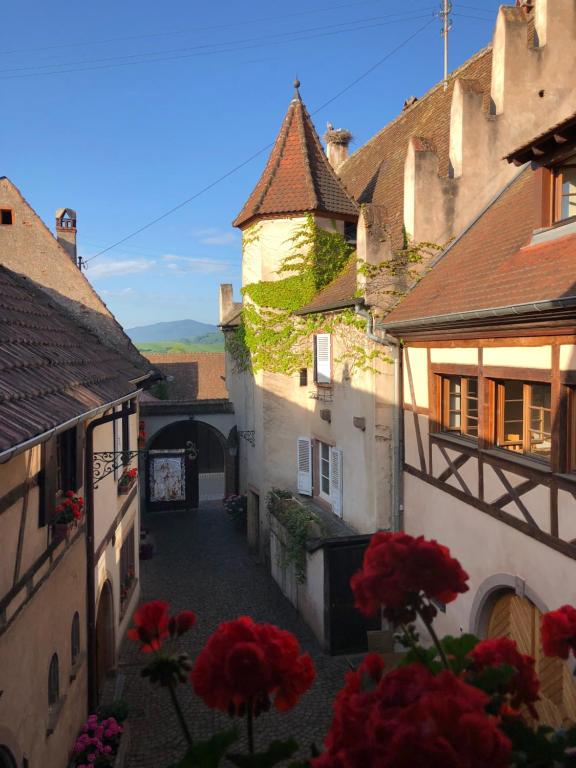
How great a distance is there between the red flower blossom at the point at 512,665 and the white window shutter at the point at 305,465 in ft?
44.2

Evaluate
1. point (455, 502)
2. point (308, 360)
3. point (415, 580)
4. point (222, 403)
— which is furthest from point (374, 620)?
point (222, 403)

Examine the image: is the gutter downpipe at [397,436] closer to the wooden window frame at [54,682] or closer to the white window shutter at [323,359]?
the white window shutter at [323,359]

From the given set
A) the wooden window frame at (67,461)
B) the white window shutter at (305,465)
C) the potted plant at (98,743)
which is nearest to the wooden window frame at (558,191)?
the wooden window frame at (67,461)

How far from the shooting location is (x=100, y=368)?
923cm

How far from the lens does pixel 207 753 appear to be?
86.4 inches

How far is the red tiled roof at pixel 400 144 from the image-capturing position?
13.8 meters

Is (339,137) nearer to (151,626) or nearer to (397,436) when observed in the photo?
(397,436)

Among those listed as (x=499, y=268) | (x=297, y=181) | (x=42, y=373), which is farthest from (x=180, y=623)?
(x=297, y=181)

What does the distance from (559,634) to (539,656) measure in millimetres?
5344

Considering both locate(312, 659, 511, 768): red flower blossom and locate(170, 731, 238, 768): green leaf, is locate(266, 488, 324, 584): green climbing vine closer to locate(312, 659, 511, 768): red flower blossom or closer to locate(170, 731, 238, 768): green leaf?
locate(170, 731, 238, 768): green leaf

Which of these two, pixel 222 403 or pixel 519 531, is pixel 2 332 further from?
pixel 222 403

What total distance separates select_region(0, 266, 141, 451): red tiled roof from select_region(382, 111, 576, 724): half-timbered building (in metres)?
4.85

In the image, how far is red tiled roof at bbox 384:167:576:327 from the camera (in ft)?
23.9

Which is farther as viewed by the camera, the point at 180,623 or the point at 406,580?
the point at 180,623
